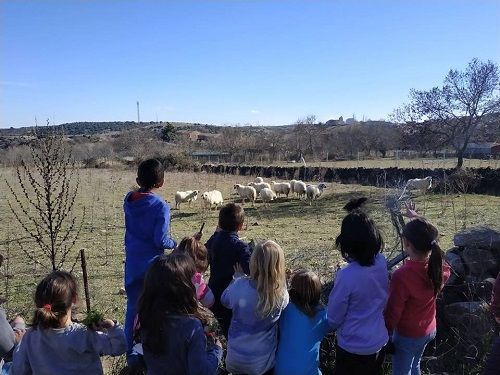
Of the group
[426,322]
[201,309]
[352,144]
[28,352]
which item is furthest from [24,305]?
[352,144]

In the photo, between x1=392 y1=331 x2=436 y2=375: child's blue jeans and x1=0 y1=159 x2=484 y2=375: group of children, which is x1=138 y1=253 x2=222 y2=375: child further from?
x1=392 y1=331 x2=436 y2=375: child's blue jeans

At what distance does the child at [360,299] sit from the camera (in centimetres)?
312

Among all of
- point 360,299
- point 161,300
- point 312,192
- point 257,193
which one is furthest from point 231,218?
point 257,193

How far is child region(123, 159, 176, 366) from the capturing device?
3971 millimetres

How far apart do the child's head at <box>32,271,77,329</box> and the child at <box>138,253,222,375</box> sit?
49 centimetres

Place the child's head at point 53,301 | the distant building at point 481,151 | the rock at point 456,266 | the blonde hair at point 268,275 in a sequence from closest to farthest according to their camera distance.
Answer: the child's head at point 53,301 < the blonde hair at point 268,275 < the rock at point 456,266 < the distant building at point 481,151

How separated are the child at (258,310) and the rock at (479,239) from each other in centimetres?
356

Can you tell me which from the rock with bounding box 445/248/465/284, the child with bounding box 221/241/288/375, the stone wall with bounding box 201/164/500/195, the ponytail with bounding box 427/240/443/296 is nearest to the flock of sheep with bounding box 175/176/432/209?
the stone wall with bounding box 201/164/500/195

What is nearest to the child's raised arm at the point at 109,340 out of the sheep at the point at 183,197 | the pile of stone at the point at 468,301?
the pile of stone at the point at 468,301

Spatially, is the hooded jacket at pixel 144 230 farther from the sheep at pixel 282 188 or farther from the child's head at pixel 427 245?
the sheep at pixel 282 188

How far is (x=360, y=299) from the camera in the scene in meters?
3.12

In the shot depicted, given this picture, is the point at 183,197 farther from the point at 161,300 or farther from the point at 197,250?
the point at 161,300

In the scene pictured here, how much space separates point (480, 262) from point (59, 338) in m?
4.72

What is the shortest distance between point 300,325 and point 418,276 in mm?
909
